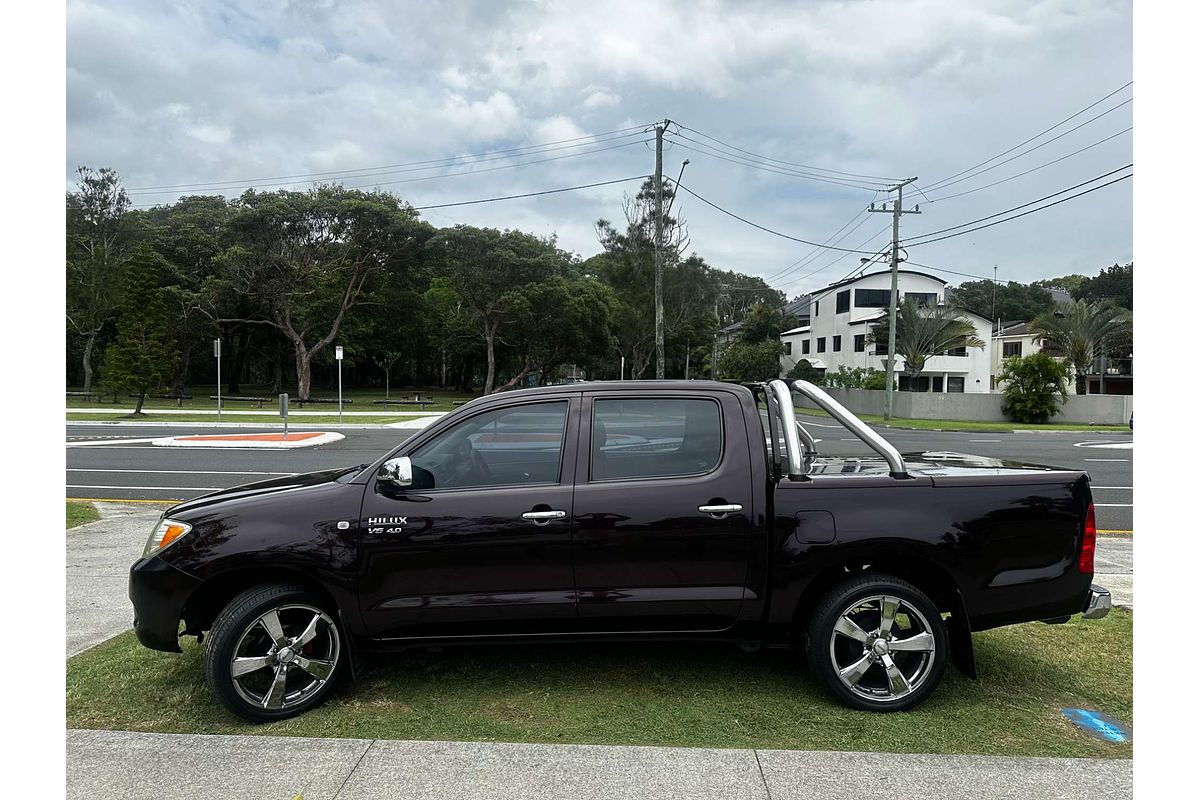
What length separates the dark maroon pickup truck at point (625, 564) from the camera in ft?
13.7

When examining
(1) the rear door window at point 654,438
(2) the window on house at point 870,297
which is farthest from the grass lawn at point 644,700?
(2) the window on house at point 870,297

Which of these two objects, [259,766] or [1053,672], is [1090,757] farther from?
[259,766]

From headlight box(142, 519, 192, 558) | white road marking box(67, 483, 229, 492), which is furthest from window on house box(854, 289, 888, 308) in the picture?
headlight box(142, 519, 192, 558)

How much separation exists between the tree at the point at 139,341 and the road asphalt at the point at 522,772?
3084cm

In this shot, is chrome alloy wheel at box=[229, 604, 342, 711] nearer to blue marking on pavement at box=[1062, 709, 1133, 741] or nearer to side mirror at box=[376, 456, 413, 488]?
side mirror at box=[376, 456, 413, 488]

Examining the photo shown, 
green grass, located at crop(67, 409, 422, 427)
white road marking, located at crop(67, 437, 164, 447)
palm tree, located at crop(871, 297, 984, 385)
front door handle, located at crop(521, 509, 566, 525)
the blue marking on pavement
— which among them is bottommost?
the blue marking on pavement

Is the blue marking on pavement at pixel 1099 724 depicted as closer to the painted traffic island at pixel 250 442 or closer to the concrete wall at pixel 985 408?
the painted traffic island at pixel 250 442

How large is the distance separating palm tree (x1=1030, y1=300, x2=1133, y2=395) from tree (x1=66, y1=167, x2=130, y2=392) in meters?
54.4

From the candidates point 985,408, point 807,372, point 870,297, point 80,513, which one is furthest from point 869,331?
point 80,513

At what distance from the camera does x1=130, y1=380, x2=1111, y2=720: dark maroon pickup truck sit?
4164mm

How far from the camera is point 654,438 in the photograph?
4453 millimetres

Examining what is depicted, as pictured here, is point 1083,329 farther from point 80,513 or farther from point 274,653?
point 274,653

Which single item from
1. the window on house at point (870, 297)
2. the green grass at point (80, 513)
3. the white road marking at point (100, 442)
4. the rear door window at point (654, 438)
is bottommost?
the green grass at point (80, 513)

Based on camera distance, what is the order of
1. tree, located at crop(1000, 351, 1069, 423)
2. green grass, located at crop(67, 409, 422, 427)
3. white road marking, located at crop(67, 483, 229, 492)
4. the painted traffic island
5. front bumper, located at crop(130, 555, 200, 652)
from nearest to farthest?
front bumper, located at crop(130, 555, 200, 652) → white road marking, located at crop(67, 483, 229, 492) → the painted traffic island → green grass, located at crop(67, 409, 422, 427) → tree, located at crop(1000, 351, 1069, 423)
